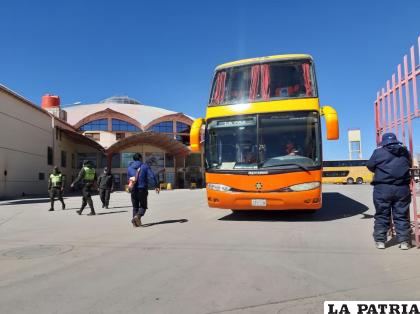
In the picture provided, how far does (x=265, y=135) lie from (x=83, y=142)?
38864 millimetres

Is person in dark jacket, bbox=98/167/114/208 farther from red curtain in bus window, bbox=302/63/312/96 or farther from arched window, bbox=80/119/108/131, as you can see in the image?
arched window, bbox=80/119/108/131

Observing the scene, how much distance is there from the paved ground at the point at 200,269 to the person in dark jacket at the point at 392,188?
0.98 ft

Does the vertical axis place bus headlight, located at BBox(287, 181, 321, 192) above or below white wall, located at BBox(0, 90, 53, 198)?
below

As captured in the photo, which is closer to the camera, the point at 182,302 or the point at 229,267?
the point at 182,302

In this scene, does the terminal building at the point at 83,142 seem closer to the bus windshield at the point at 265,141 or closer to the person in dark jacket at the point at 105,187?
the person in dark jacket at the point at 105,187

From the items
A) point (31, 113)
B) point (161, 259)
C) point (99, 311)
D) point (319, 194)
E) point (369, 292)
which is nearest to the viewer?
point (99, 311)

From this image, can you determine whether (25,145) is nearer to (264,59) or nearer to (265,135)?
(264,59)

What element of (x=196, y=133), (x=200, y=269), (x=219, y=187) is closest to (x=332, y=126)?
(x=219, y=187)

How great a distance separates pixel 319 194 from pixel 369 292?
557 cm

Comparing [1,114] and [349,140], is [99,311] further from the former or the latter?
[349,140]

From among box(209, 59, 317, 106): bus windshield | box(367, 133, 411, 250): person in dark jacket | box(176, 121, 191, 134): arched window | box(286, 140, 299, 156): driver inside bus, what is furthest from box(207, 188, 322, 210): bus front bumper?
box(176, 121, 191, 134): arched window

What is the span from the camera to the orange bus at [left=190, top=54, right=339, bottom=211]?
9945 mm

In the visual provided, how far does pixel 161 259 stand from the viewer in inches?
248

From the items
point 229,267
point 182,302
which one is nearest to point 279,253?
point 229,267
